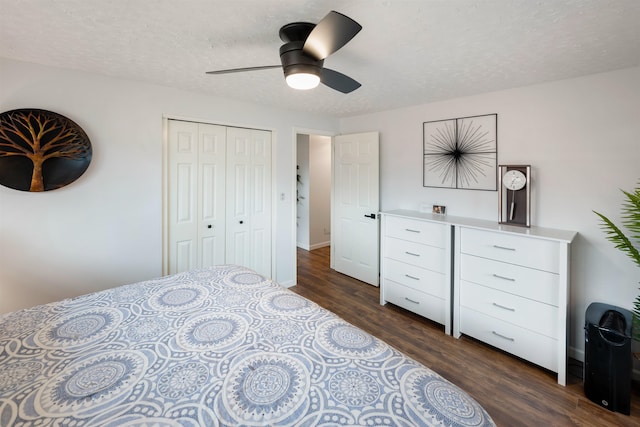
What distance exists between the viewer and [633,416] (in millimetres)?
1739

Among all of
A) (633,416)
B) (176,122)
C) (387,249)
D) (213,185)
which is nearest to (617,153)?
(633,416)

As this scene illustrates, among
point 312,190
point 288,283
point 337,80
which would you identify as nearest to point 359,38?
point 337,80

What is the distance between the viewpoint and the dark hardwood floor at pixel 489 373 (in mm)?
1743

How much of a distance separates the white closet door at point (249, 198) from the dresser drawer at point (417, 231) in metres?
1.47

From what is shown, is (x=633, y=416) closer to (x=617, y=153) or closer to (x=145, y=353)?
(x=617, y=153)

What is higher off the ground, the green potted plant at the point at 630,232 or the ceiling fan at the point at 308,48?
the ceiling fan at the point at 308,48

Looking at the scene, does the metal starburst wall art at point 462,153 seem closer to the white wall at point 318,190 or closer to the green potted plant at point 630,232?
the green potted plant at point 630,232

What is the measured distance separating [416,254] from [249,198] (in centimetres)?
195

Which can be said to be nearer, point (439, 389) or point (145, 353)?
point (439, 389)

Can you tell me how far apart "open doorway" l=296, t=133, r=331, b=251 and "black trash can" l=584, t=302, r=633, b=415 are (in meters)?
4.19

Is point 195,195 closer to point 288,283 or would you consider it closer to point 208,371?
point 288,283

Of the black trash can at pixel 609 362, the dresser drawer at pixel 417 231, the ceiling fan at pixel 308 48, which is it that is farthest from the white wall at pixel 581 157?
the ceiling fan at pixel 308 48

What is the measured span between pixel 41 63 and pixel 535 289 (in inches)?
157

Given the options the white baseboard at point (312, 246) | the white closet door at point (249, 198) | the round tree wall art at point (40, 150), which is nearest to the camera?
the round tree wall art at point (40, 150)
